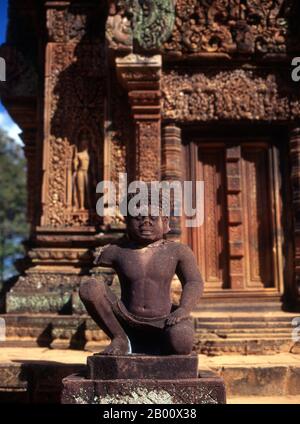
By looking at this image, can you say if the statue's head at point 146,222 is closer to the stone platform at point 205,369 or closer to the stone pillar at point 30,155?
the stone platform at point 205,369

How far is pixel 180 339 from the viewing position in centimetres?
377

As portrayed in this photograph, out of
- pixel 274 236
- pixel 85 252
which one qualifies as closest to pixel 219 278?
pixel 274 236

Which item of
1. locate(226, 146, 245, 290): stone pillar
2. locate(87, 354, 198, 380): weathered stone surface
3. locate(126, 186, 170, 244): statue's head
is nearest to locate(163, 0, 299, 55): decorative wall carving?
locate(226, 146, 245, 290): stone pillar

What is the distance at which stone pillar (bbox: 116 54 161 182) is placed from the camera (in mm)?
7035

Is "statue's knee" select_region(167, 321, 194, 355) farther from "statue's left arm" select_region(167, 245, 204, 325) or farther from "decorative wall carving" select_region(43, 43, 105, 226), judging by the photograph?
"decorative wall carving" select_region(43, 43, 105, 226)

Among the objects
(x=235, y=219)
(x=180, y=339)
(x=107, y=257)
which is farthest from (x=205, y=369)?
(x=235, y=219)

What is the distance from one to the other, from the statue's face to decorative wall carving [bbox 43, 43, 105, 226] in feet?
11.9

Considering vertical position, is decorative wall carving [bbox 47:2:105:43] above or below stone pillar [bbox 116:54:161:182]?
above

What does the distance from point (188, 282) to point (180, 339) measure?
0.49m

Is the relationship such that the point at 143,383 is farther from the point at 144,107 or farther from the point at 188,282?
the point at 144,107

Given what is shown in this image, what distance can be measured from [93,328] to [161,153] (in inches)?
109

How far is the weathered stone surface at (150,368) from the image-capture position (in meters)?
3.75

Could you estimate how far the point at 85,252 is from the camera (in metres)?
7.43
